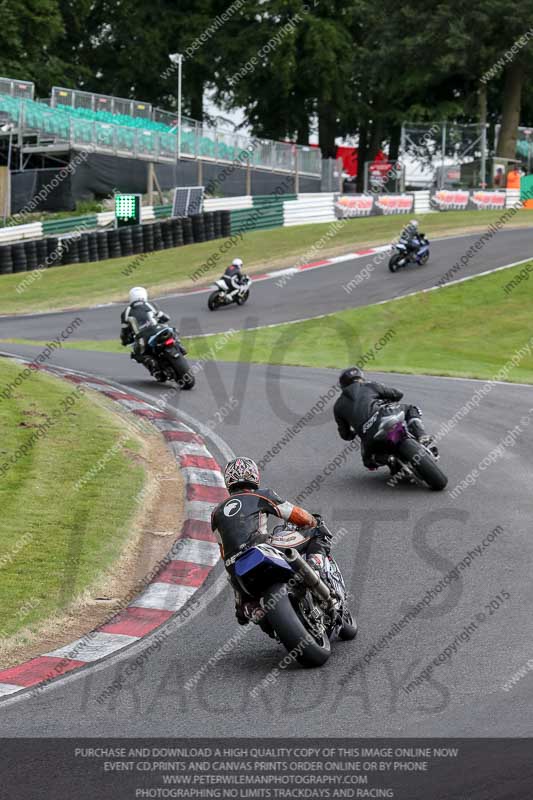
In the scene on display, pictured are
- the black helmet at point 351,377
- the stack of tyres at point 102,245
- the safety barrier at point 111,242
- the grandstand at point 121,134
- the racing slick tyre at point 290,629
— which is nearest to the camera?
the racing slick tyre at point 290,629

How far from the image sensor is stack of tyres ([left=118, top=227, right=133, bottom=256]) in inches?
1459

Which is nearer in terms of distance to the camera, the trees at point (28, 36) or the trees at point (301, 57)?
the trees at point (301, 57)

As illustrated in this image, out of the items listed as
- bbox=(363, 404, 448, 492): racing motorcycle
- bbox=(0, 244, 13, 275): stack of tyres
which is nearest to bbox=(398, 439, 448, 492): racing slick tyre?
bbox=(363, 404, 448, 492): racing motorcycle

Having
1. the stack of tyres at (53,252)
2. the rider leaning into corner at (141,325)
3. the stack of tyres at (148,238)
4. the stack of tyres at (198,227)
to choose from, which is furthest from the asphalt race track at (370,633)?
the stack of tyres at (198,227)

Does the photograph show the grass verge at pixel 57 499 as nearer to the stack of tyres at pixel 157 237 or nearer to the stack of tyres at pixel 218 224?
the stack of tyres at pixel 157 237

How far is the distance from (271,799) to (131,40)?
64400 mm

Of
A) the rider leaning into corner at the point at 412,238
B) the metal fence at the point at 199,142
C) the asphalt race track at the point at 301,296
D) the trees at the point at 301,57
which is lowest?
the asphalt race track at the point at 301,296

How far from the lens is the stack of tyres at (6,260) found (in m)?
34.3

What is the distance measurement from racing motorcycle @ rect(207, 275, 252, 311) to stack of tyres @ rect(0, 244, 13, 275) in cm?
839

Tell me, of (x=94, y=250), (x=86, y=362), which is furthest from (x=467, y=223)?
(x=86, y=362)

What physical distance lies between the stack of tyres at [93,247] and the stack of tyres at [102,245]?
84 millimetres

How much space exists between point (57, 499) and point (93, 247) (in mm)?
26767

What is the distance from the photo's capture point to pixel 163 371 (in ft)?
59.6

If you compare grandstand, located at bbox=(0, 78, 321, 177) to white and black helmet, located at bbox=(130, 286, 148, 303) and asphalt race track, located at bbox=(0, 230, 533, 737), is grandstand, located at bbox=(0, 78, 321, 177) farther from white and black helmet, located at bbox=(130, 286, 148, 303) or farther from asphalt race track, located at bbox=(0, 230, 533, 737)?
→ asphalt race track, located at bbox=(0, 230, 533, 737)
